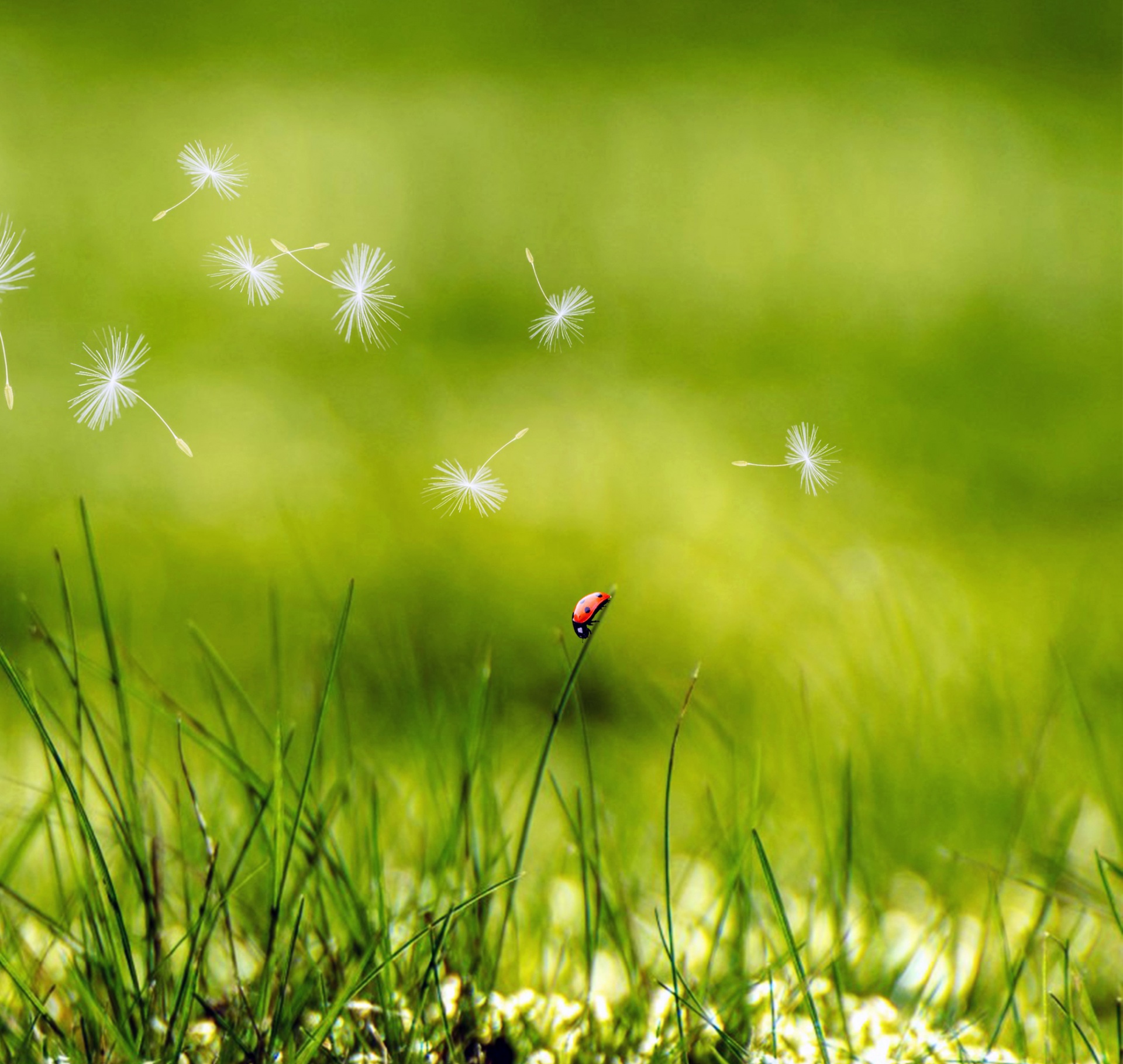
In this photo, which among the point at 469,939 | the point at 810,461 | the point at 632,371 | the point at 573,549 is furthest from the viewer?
the point at 632,371

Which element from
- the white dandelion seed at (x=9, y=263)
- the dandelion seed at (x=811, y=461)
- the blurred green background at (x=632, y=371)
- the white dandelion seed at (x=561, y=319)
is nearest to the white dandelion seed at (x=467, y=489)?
the white dandelion seed at (x=561, y=319)

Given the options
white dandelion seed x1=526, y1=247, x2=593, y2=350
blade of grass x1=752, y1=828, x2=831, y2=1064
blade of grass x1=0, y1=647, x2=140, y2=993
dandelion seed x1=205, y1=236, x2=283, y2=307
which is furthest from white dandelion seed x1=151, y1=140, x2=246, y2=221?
blade of grass x1=752, y1=828, x2=831, y2=1064

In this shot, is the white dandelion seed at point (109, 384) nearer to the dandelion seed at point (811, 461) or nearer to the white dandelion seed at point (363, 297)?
the white dandelion seed at point (363, 297)

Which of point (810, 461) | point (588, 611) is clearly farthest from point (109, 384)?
point (810, 461)

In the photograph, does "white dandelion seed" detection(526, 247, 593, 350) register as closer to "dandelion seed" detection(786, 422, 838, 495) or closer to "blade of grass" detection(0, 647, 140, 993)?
"dandelion seed" detection(786, 422, 838, 495)

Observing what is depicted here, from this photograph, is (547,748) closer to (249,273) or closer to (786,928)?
(786,928)

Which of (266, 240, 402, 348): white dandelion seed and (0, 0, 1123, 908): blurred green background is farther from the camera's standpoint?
(0, 0, 1123, 908): blurred green background

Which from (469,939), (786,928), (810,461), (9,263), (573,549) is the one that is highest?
(573,549)
